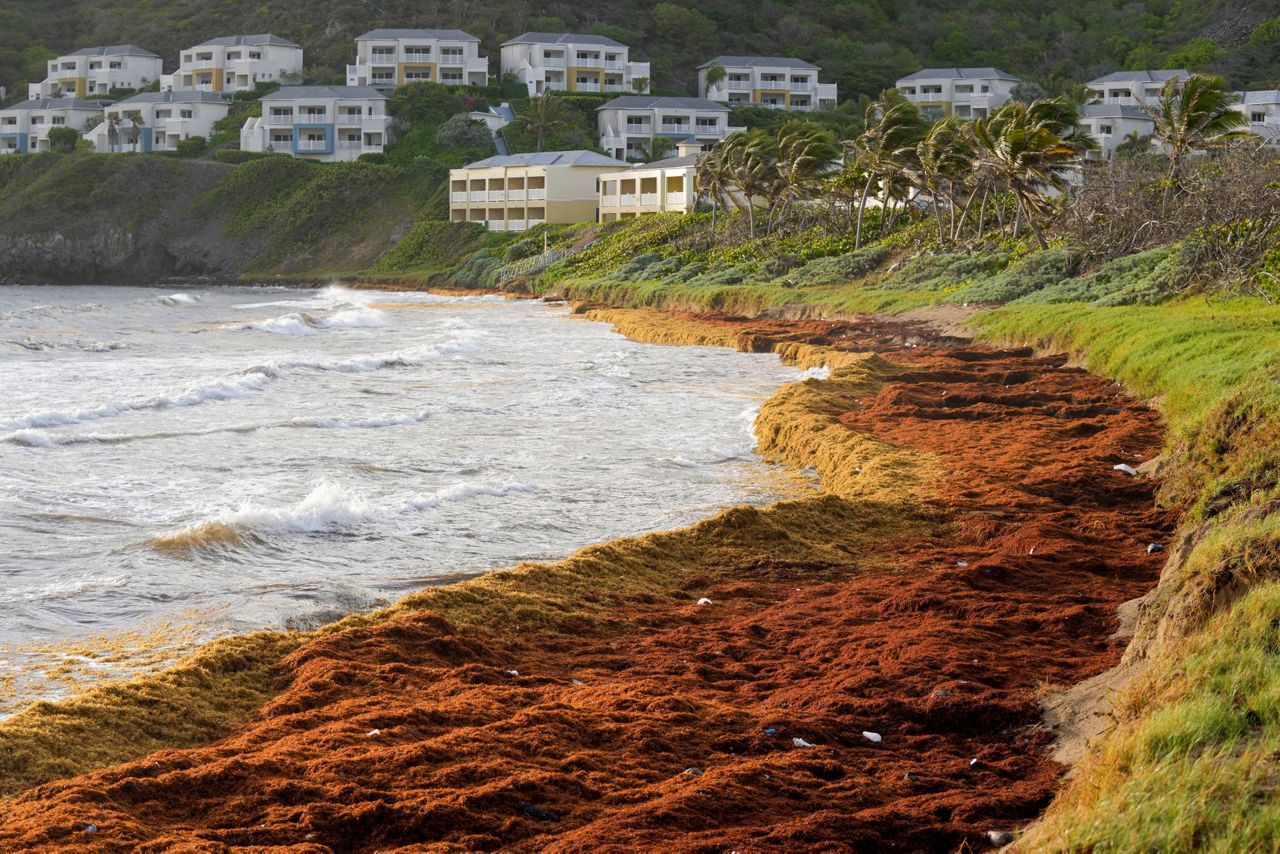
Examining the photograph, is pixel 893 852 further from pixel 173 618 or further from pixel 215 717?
pixel 173 618

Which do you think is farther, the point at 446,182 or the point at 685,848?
the point at 446,182

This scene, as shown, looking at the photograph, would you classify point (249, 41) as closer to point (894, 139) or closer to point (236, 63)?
point (236, 63)

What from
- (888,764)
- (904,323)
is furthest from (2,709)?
(904,323)

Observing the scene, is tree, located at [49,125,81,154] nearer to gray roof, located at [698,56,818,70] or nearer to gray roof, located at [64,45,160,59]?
gray roof, located at [64,45,160,59]

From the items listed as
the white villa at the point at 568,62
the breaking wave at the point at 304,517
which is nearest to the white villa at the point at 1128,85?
the white villa at the point at 568,62

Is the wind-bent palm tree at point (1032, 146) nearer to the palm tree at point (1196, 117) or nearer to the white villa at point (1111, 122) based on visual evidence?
the palm tree at point (1196, 117)

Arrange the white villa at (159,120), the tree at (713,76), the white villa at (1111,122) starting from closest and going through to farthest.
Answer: the white villa at (1111,122) → the white villa at (159,120) → the tree at (713,76)
